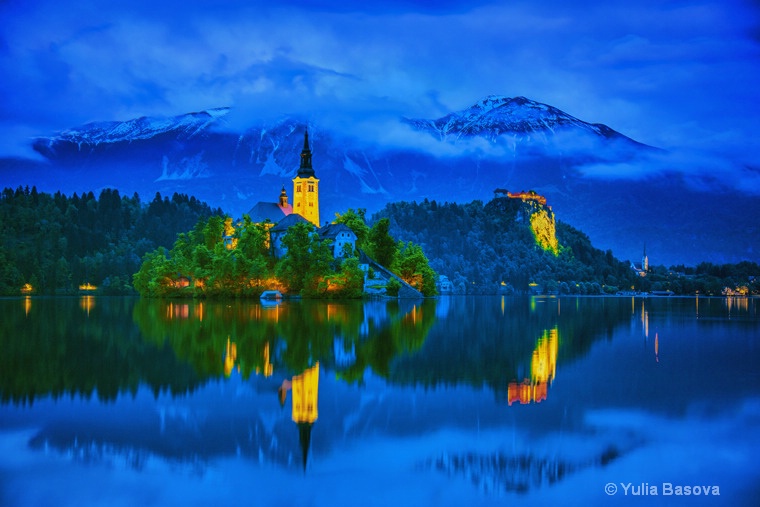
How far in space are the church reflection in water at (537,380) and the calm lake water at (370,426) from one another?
0.15 meters

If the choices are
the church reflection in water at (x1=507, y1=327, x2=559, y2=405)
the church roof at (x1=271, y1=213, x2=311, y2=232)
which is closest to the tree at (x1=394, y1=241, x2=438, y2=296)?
the church roof at (x1=271, y1=213, x2=311, y2=232)

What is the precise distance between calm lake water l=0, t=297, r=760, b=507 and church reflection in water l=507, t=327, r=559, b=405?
0.15 meters

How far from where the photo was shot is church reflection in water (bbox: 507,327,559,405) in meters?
21.1

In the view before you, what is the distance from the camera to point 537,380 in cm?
2434

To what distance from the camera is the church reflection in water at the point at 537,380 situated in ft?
69.2

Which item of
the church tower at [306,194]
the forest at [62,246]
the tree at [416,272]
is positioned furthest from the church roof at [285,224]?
the forest at [62,246]

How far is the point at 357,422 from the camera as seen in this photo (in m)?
17.7

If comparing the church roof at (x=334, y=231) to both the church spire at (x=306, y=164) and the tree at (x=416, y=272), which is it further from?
the church spire at (x=306, y=164)

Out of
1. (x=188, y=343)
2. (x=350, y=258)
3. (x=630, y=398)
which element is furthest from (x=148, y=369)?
(x=350, y=258)

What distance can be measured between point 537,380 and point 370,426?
883cm

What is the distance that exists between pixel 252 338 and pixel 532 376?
16.7 m

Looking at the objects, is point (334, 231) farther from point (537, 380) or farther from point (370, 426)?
point (370, 426)

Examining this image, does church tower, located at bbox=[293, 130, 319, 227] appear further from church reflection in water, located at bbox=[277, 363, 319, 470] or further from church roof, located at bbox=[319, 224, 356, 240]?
church reflection in water, located at bbox=[277, 363, 319, 470]

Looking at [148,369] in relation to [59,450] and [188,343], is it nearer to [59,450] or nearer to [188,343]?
[188,343]
